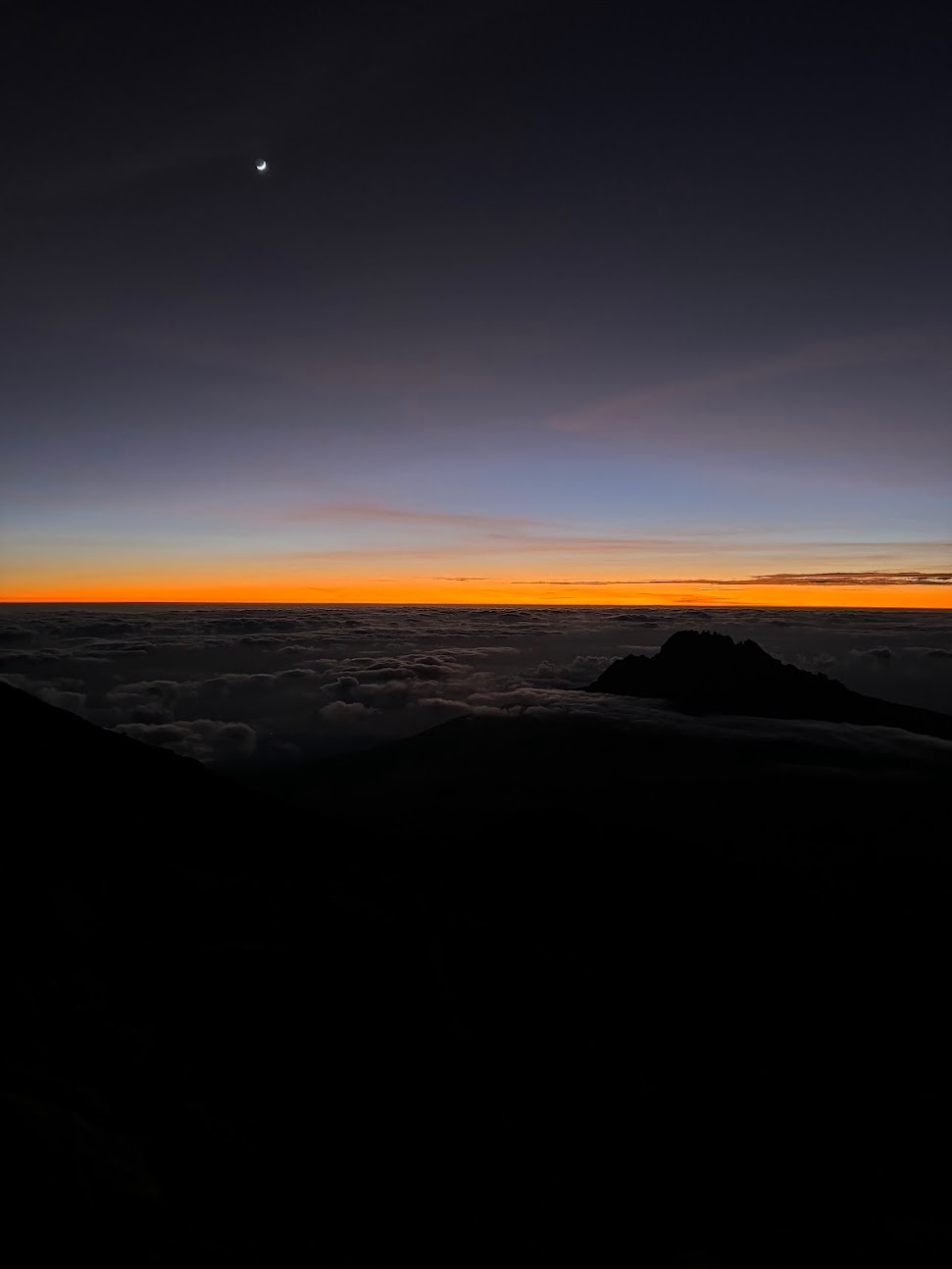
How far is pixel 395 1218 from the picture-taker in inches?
960

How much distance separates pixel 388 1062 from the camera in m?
31.8

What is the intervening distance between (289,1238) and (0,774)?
3154 centimetres

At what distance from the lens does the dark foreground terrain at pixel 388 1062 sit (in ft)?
69.7

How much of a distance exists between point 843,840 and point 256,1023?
630 ft

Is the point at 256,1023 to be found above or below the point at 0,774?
below

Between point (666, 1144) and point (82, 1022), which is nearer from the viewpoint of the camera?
point (82, 1022)

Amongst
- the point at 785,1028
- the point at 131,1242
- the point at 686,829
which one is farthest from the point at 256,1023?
the point at 686,829

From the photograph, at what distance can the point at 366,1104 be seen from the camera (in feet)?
94.0

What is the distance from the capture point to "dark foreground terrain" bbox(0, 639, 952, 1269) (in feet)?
69.7

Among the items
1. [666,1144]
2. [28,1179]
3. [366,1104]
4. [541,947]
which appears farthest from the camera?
[541,947]

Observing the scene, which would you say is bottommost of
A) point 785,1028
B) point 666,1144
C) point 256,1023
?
point 785,1028

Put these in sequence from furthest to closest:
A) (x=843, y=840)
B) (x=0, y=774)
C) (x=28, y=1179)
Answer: (x=843, y=840) → (x=0, y=774) → (x=28, y=1179)

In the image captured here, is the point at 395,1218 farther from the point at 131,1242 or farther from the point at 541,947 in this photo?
the point at 541,947

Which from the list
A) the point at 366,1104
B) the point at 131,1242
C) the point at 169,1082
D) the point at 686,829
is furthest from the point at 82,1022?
the point at 686,829
